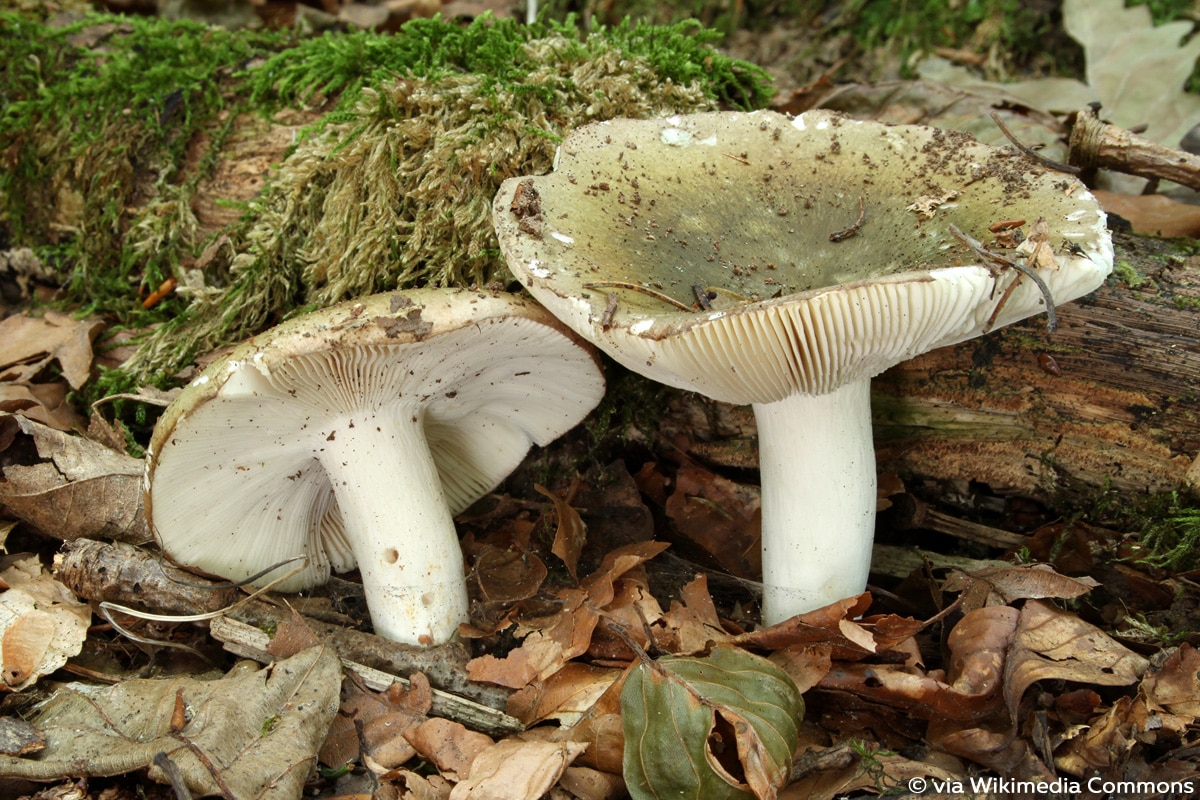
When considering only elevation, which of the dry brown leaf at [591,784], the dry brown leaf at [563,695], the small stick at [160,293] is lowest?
the dry brown leaf at [591,784]

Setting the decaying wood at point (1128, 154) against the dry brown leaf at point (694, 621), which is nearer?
the dry brown leaf at point (694, 621)

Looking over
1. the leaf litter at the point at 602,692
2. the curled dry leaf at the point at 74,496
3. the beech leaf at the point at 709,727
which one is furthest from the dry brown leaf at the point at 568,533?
the curled dry leaf at the point at 74,496

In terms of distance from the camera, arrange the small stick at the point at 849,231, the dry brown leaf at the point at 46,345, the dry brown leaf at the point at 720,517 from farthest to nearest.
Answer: the dry brown leaf at the point at 46,345, the dry brown leaf at the point at 720,517, the small stick at the point at 849,231

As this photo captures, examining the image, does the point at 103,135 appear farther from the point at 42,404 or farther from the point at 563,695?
the point at 563,695

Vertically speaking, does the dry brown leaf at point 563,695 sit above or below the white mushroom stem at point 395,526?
below

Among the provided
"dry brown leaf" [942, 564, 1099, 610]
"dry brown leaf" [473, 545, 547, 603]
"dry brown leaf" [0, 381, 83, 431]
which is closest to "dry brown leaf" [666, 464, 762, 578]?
"dry brown leaf" [473, 545, 547, 603]

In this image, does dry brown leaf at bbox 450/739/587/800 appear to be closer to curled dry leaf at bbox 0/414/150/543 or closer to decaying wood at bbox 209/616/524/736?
decaying wood at bbox 209/616/524/736

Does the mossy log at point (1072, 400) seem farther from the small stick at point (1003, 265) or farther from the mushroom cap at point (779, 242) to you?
the small stick at point (1003, 265)
